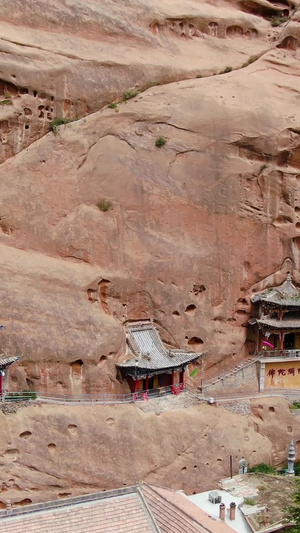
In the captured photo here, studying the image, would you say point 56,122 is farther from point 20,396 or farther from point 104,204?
point 20,396

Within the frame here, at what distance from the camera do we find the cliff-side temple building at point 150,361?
2703cm

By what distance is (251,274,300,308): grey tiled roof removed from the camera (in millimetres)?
30422

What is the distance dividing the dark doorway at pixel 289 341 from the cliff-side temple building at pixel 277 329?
72 centimetres

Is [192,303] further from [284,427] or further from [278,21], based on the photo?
[278,21]

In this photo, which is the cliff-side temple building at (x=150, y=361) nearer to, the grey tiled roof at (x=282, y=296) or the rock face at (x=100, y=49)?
the grey tiled roof at (x=282, y=296)

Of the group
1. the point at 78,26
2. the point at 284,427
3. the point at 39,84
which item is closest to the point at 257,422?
the point at 284,427

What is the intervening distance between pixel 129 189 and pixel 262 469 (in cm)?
1227

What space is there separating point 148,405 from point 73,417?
3326 millimetres

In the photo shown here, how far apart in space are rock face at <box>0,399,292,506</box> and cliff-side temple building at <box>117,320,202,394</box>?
1.52 m

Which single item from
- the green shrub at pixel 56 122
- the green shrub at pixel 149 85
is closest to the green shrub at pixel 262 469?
the green shrub at pixel 56 122

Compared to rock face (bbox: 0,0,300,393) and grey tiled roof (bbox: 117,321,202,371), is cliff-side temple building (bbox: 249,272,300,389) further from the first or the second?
grey tiled roof (bbox: 117,321,202,371)

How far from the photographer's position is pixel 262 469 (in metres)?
27.4

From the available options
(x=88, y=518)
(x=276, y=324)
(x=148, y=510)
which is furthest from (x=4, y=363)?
(x=276, y=324)

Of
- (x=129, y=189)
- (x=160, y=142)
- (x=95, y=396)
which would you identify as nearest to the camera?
(x=95, y=396)
